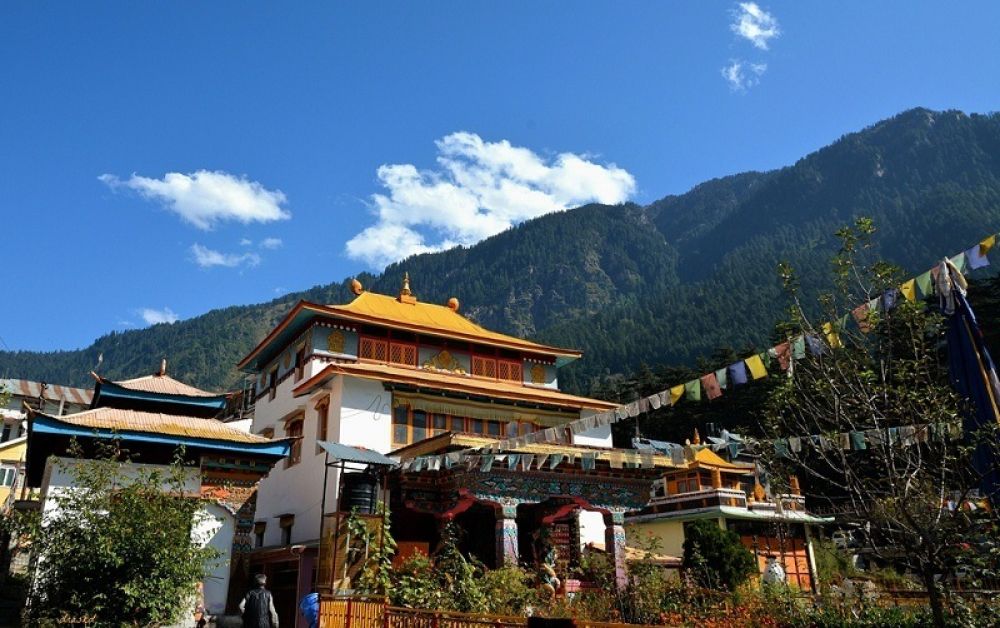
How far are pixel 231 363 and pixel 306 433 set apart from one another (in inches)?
5330

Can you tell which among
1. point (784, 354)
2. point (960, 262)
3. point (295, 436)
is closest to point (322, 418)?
point (295, 436)

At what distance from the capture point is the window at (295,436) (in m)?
22.2

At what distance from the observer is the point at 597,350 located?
8738 cm

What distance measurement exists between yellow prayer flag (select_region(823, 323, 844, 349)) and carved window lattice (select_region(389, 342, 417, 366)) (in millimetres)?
15167

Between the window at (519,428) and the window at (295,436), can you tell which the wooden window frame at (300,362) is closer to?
the window at (295,436)

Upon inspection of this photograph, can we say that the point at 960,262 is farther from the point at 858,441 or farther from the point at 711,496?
the point at 711,496

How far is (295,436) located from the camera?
75.9 ft

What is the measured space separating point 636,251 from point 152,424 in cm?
17004

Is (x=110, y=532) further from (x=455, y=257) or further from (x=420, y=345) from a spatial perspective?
(x=455, y=257)

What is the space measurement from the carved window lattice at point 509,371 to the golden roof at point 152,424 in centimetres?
1001

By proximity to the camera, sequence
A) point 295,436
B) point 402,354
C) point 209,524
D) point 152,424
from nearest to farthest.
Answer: point 209,524
point 152,424
point 295,436
point 402,354

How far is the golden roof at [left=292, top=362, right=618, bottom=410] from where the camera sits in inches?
810

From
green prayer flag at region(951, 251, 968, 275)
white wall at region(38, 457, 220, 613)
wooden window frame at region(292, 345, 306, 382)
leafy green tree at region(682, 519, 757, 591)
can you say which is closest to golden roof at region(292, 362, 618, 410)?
wooden window frame at region(292, 345, 306, 382)

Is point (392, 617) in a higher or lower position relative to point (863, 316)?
lower
